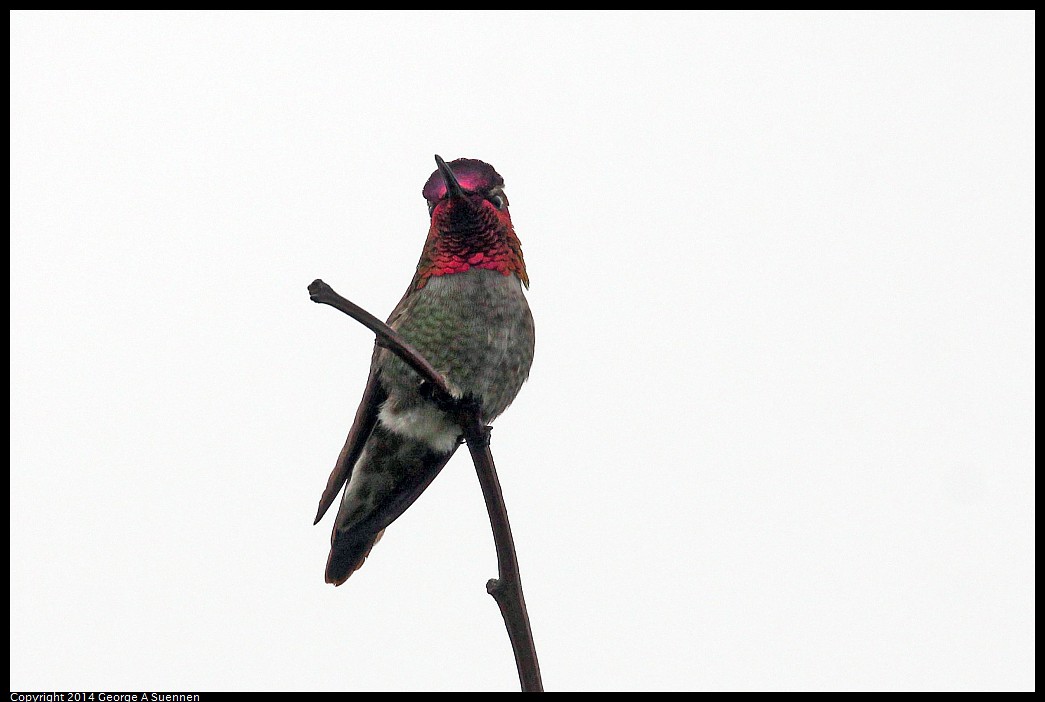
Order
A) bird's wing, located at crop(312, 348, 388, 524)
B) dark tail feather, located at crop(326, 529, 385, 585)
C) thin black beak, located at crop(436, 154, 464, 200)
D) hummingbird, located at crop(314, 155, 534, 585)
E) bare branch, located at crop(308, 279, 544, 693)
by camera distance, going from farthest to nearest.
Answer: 1. dark tail feather, located at crop(326, 529, 385, 585)
2. hummingbird, located at crop(314, 155, 534, 585)
3. bird's wing, located at crop(312, 348, 388, 524)
4. thin black beak, located at crop(436, 154, 464, 200)
5. bare branch, located at crop(308, 279, 544, 693)

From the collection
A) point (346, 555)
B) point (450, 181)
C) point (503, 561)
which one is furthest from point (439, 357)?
point (503, 561)

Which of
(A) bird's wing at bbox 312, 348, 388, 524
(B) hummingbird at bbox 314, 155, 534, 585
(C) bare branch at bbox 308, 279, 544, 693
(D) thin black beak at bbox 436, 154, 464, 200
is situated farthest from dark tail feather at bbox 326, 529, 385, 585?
(C) bare branch at bbox 308, 279, 544, 693

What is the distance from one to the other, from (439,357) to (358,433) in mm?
461

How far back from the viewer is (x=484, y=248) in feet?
13.5

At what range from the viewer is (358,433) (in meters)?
4.08

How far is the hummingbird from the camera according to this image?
13.2ft

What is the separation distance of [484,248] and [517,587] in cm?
187

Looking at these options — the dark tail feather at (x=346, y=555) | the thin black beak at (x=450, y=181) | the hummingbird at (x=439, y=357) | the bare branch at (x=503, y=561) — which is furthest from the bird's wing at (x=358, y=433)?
the bare branch at (x=503, y=561)

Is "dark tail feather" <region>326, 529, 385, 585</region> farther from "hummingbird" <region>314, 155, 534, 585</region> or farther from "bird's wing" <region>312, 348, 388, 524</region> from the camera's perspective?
"bird's wing" <region>312, 348, 388, 524</region>

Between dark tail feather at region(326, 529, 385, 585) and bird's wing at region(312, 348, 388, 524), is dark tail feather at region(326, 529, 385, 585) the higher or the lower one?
the lower one

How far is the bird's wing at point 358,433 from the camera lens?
3920 mm

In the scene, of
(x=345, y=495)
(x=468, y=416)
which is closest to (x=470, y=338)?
(x=345, y=495)

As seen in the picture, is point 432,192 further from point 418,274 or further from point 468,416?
point 468,416

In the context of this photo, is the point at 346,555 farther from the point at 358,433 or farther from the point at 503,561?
the point at 503,561
